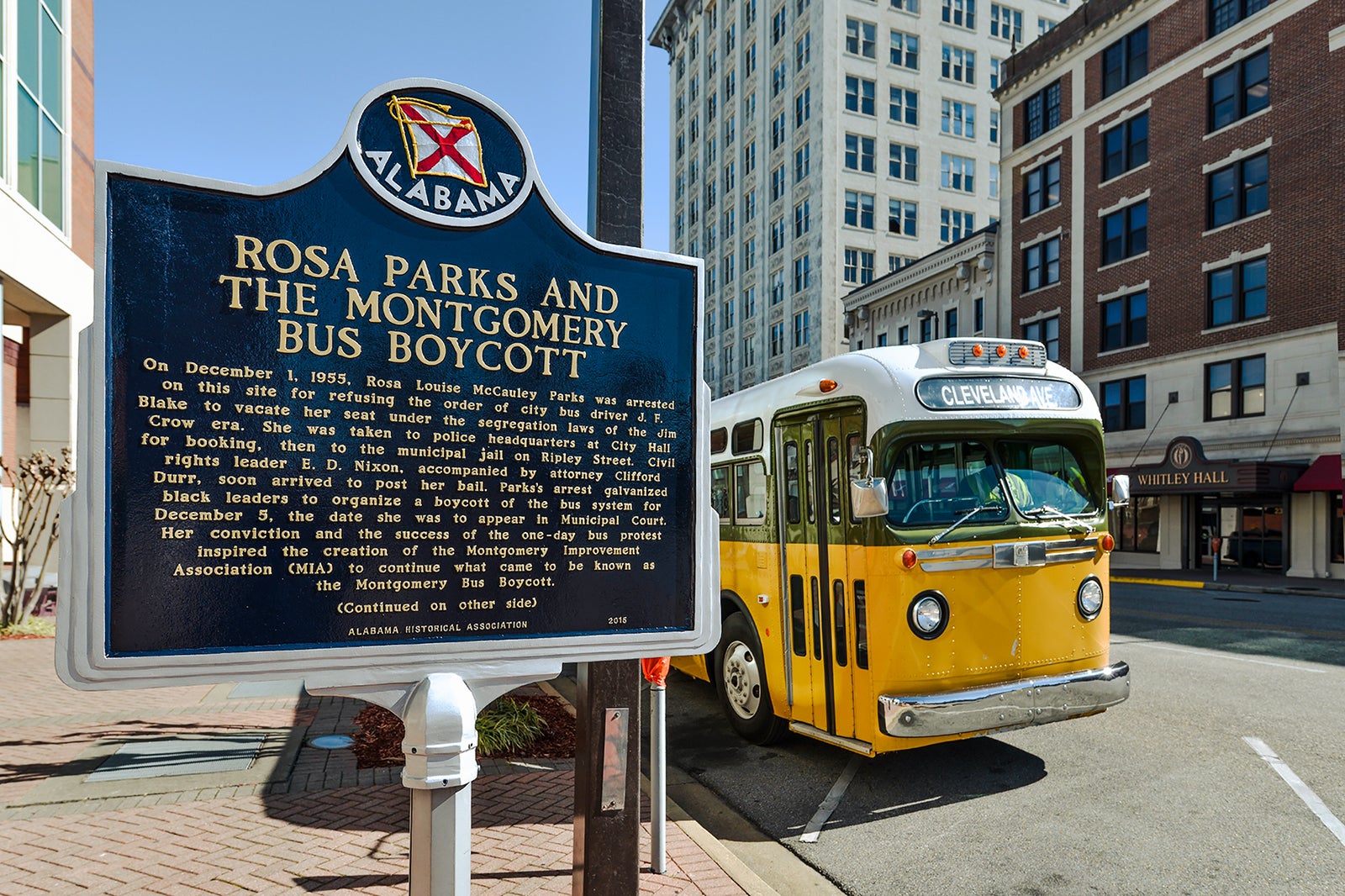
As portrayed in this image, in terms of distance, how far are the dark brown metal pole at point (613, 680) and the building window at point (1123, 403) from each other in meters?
28.9

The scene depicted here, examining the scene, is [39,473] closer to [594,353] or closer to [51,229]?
[51,229]

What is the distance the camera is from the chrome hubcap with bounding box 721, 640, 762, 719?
24.1 ft

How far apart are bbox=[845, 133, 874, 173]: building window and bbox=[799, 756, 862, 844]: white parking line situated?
42903 mm

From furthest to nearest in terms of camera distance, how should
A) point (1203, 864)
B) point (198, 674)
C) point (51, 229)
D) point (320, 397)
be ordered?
point (51, 229) → point (1203, 864) → point (320, 397) → point (198, 674)

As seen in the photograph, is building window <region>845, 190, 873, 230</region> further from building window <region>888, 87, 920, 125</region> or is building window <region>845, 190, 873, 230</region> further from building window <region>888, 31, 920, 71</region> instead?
building window <region>888, 31, 920, 71</region>

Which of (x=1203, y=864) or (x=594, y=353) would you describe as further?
(x=1203, y=864)

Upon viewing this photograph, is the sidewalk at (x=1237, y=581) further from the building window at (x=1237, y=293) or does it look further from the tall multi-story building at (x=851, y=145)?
the tall multi-story building at (x=851, y=145)

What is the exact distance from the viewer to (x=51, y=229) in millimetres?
17422

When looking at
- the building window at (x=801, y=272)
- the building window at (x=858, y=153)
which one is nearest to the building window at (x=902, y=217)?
the building window at (x=858, y=153)

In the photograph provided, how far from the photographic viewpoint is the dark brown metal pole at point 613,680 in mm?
3701

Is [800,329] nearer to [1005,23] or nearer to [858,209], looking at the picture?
[858,209]

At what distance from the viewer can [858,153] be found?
45.5m

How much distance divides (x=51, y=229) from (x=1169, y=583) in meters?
28.0

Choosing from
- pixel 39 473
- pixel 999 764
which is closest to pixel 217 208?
pixel 999 764
